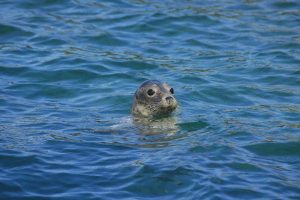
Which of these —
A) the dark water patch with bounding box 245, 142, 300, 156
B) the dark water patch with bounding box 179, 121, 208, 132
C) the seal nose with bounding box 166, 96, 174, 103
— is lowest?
the dark water patch with bounding box 245, 142, 300, 156

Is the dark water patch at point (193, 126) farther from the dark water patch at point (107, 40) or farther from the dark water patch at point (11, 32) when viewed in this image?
the dark water patch at point (11, 32)

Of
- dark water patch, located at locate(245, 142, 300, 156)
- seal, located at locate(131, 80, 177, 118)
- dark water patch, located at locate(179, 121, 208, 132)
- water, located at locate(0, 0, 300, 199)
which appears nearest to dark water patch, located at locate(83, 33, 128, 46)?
water, located at locate(0, 0, 300, 199)

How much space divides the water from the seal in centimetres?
26

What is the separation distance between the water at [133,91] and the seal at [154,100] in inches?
10.2

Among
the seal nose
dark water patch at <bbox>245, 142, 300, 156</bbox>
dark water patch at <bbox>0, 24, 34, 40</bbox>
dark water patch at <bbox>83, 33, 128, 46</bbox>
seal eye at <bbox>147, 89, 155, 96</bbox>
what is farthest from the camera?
dark water patch at <bbox>0, 24, 34, 40</bbox>

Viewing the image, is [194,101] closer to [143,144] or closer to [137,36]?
[143,144]

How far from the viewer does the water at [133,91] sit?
894 centimetres

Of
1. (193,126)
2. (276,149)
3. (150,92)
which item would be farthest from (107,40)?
(276,149)

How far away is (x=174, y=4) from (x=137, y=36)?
8.42ft

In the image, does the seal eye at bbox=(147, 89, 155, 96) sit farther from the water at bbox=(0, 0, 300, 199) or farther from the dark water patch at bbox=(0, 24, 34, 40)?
the dark water patch at bbox=(0, 24, 34, 40)

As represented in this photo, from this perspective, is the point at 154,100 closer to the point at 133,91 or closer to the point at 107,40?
the point at 133,91

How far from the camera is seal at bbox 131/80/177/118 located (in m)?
11.8

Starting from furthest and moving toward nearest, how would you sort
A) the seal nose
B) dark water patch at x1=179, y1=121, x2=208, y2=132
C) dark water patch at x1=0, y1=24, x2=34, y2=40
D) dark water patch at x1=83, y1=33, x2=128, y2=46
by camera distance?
1. dark water patch at x1=0, y1=24, x2=34, y2=40
2. dark water patch at x1=83, y1=33, x2=128, y2=46
3. the seal nose
4. dark water patch at x1=179, y1=121, x2=208, y2=132

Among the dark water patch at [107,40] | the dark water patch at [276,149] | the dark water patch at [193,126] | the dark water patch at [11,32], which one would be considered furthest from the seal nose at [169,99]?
the dark water patch at [11,32]
